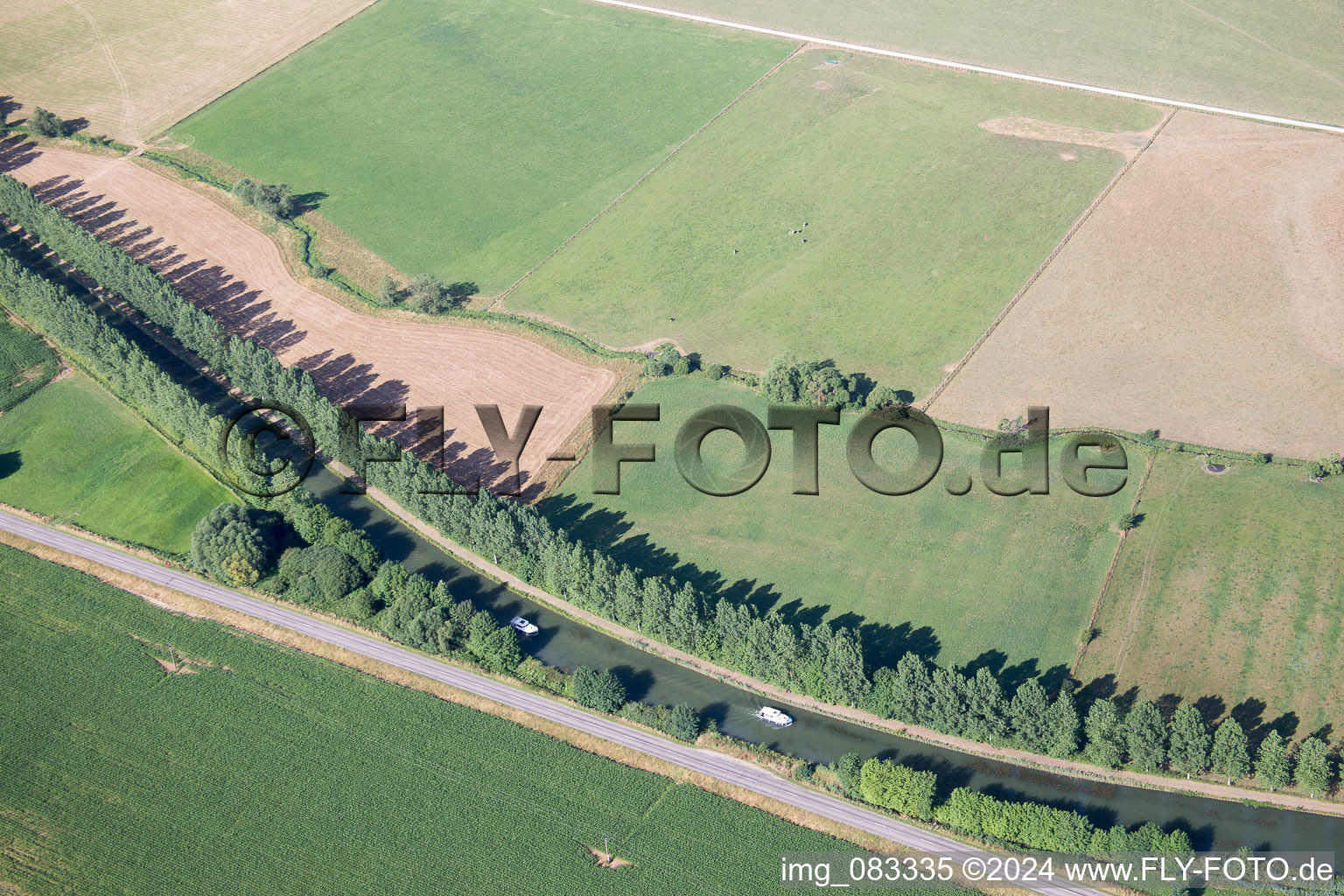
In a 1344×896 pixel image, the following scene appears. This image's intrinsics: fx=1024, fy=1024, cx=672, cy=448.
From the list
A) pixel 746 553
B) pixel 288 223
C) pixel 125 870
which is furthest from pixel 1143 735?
pixel 288 223

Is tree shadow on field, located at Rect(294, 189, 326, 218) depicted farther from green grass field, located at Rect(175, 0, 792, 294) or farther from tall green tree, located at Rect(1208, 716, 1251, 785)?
tall green tree, located at Rect(1208, 716, 1251, 785)

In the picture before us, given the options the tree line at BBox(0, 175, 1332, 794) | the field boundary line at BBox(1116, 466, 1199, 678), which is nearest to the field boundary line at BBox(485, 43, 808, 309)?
the tree line at BBox(0, 175, 1332, 794)

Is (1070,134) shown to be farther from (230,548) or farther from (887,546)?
(230,548)

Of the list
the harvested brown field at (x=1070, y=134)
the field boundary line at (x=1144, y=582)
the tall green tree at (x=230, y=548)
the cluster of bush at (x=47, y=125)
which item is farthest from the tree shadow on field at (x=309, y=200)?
the field boundary line at (x=1144, y=582)

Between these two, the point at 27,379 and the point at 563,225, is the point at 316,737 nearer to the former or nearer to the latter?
the point at 27,379

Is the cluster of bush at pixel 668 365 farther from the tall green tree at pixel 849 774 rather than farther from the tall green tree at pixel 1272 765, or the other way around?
the tall green tree at pixel 1272 765
